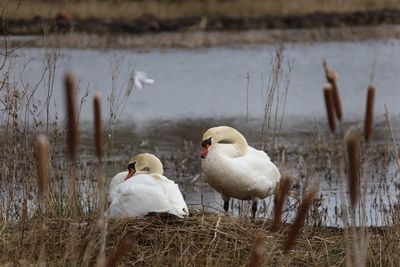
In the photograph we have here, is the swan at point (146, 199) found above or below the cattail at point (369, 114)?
above

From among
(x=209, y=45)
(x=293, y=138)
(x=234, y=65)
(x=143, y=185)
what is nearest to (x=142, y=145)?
(x=293, y=138)

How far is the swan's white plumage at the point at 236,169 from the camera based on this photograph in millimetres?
7613

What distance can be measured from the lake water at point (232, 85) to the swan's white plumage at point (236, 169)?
1.67 meters

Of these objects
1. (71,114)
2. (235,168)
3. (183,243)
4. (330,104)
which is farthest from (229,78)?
(71,114)

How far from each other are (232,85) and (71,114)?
16582mm

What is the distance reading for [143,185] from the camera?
6.50 meters

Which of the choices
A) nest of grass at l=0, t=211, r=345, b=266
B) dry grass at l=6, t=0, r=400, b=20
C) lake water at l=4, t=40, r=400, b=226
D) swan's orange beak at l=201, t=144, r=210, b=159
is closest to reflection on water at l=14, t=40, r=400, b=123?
lake water at l=4, t=40, r=400, b=226

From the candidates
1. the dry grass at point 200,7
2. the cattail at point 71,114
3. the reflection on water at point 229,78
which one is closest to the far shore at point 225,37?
the reflection on water at point 229,78

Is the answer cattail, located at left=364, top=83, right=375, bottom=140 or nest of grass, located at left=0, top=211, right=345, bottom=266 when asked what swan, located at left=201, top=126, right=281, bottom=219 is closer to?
nest of grass, located at left=0, top=211, right=345, bottom=266

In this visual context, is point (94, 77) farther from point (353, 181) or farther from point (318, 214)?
point (353, 181)

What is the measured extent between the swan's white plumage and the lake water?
1.67m

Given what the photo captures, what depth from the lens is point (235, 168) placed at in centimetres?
762

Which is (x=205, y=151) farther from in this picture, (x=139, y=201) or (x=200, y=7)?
(x=200, y=7)

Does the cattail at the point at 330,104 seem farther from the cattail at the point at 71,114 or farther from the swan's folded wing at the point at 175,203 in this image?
the swan's folded wing at the point at 175,203
